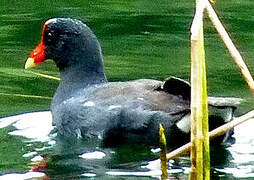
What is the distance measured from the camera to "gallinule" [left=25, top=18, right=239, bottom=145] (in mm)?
8555

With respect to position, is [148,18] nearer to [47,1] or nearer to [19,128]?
[47,1]

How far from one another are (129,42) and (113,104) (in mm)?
4143

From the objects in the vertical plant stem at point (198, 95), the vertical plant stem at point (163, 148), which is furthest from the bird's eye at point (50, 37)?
the vertical plant stem at point (198, 95)

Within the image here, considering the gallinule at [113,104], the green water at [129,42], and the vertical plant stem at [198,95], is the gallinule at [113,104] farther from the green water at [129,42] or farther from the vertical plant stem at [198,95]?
the vertical plant stem at [198,95]

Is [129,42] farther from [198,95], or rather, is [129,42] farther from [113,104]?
[198,95]

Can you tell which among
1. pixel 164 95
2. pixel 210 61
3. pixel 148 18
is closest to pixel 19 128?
pixel 164 95

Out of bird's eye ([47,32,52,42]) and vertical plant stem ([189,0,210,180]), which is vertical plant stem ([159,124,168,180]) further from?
bird's eye ([47,32,52,42])

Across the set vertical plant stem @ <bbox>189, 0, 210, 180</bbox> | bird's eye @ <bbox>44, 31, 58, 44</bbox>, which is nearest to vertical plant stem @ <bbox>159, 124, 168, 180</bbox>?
vertical plant stem @ <bbox>189, 0, 210, 180</bbox>

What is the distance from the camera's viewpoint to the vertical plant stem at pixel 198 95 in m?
6.14

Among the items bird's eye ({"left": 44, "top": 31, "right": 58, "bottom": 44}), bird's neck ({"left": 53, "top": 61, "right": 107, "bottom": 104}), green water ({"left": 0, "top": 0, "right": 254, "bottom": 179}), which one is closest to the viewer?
bird's neck ({"left": 53, "top": 61, "right": 107, "bottom": 104})

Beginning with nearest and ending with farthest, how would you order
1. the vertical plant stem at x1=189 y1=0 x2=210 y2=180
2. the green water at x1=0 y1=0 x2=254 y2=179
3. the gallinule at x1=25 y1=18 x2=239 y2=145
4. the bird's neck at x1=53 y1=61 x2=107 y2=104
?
Result: the vertical plant stem at x1=189 y1=0 x2=210 y2=180, the gallinule at x1=25 y1=18 x2=239 y2=145, the bird's neck at x1=53 y1=61 x2=107 y2=104, the green water at x1=0 y1=0 x2=254 y2=179

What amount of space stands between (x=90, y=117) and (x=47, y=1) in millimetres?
6426

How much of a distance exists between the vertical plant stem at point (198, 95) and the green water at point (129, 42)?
2.52m

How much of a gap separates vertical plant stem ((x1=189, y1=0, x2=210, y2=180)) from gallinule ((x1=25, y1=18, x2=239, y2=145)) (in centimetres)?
206
